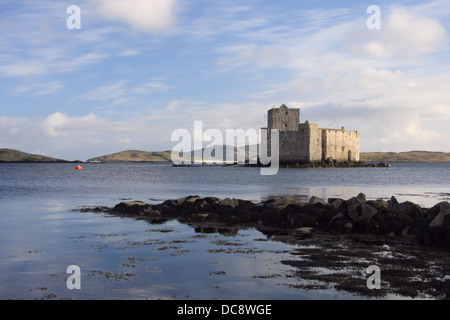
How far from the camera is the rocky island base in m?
8.51

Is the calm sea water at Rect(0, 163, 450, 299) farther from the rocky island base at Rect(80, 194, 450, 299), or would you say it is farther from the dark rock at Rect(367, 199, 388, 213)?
the dark rock at Rect(367, 199, 388, 213)

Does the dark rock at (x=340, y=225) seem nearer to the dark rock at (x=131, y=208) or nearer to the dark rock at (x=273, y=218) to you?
the dark rock at (x=273, y=218)

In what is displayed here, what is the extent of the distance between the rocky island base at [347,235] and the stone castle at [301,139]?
6075 centimetres

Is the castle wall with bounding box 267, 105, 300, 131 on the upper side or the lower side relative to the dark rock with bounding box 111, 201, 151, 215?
upper

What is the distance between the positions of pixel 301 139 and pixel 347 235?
67.4 m

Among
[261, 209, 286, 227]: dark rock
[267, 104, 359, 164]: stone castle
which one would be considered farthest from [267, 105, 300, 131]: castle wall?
[261, 209, 286, 227]: dark rock

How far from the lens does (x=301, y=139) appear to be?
80250mm

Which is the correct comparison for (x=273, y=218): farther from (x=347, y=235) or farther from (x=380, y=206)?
(x=380, y=206)

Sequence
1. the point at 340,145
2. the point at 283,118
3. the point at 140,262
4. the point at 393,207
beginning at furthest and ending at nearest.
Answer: the point at 340,145 < the point at 283,118 < the point at 393,207 < the point at 140,262

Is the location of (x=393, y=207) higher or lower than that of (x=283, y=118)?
lower

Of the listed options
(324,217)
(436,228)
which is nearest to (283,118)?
(324,217)

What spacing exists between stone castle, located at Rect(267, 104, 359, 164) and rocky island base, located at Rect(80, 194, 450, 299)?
60748 millimetres

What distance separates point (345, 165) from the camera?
87.4 metres

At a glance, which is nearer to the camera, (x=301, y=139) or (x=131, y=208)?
(x=131, y=208)
